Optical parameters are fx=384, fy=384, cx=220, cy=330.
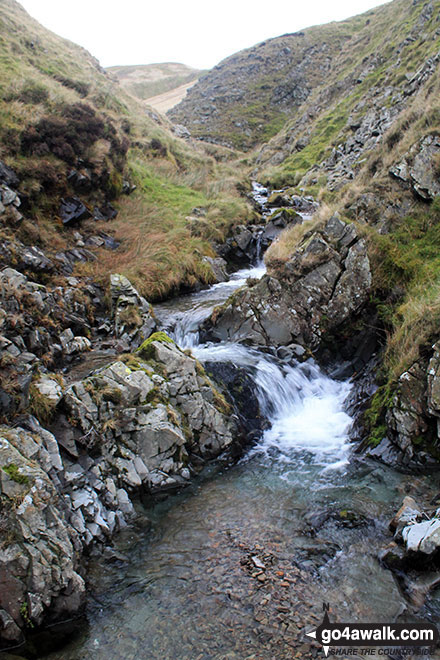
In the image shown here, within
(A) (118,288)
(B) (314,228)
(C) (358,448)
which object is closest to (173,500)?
(C) (358,448)

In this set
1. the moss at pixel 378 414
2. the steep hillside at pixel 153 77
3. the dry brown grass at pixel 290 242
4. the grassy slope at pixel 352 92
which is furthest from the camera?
the steep hillside at pixel 153 77

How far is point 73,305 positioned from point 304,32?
310 ft

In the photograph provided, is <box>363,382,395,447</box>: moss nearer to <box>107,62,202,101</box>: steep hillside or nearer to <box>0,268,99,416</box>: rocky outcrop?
<box>0,268,99,416</box>: rocky outcrop

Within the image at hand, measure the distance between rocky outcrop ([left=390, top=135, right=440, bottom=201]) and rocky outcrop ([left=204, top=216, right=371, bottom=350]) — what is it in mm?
2552

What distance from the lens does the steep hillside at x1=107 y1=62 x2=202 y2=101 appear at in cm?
9406

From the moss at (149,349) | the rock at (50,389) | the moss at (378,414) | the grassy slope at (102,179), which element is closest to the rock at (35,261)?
the grassy slope at (102,179)

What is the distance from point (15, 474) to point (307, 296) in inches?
342

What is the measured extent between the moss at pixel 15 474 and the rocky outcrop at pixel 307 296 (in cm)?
752

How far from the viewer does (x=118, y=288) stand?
1198 cm

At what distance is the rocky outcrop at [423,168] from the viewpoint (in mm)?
11320

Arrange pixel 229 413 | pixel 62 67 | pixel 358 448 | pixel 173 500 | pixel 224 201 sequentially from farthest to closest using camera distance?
pixel 62 67 < pixel 224 201 < pixel 229 413 < pixel 358 448 < pixel 173 500

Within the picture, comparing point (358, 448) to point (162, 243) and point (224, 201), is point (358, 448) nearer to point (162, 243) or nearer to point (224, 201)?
point (162, 243)

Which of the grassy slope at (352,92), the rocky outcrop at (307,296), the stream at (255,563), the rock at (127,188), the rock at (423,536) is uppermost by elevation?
the grassy slope at (352,92)

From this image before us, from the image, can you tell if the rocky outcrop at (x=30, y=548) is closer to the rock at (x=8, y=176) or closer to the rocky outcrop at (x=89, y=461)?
the rocky outcrop at (x=89, y=461)
